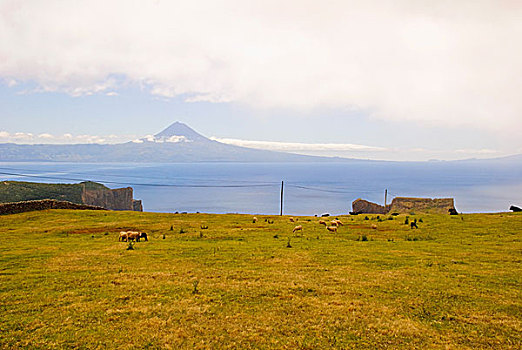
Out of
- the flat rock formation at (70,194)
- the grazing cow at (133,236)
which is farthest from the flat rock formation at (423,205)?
the flat rock formation at (70,194)

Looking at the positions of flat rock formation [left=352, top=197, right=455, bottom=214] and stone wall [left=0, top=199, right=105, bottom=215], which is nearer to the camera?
stone wall [left=0, top=199, right=105, bottom=215]

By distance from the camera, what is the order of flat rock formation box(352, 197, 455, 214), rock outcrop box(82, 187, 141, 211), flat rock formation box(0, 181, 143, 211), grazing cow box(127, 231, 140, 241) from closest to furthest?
grazing cow box(127, 231, 140, 241) → flat rock formation box(352, 197, 455, 214) → flat rock formation box(0, 181, 143, 211) → rock outcrop box(82, 187, 141, 211)

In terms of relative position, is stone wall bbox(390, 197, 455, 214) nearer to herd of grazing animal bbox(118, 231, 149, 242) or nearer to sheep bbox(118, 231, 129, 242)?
herd of grazing animal bbox(118, 231, 149, 242)

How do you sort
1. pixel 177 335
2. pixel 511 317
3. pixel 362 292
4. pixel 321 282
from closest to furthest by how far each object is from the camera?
pixel 177 335
pixel 511 317
pixel 362 292
pixel 321 282

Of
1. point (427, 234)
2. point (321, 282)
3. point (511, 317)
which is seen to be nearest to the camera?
point (511, 317)

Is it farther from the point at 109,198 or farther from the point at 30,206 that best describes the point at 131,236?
the point at 109,198

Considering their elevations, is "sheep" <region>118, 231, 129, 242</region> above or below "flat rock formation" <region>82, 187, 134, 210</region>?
above

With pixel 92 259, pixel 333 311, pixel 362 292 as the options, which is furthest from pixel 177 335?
pixel 92 259

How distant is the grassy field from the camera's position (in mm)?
8484

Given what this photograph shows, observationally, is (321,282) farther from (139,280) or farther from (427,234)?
(427,234)

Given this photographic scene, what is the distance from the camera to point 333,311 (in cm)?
998

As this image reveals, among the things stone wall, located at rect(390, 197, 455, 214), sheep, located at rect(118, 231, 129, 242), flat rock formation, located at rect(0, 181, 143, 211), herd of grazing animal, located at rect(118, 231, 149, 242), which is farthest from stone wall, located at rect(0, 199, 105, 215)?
stone wall, located at rect(390, 197, 455, 214)

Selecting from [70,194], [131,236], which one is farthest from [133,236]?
[70,194]

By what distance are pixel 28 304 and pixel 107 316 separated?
9.61 ft
